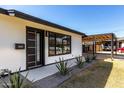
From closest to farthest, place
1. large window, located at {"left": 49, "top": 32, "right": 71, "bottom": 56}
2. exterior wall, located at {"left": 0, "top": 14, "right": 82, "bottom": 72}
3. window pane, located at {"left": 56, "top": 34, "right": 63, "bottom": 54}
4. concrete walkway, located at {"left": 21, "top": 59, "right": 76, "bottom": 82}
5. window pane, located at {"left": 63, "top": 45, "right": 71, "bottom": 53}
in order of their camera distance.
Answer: concrete walkway, located at {"left": 21, "top": 59, "right": 76, "bottom": 82} < exterior wall, located at {"left": 0, "top": 14, "right": 82, "bottom": 72} < large window, located at {"left": 49, "top": 32, "right": 71, "bottom": 56} < window pane, located at {"left": 56, "top": 34, "right": 63, "bottom": 54} < window pane, located at {"left": 63, "top": 45, "right": 71, "bottom": 53}

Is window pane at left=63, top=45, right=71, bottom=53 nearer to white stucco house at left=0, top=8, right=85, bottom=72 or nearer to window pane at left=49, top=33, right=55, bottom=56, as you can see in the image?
white stucco house at left=0, top=8, right=85, bottom=72

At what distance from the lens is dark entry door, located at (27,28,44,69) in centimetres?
844

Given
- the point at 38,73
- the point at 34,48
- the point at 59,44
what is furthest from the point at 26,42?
the point at 59,44

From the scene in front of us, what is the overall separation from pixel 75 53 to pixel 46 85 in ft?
33.5

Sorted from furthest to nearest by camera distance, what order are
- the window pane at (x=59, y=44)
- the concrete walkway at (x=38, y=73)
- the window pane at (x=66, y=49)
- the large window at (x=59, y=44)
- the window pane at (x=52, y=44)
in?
1. the window pane at (x=66, y=49)
2. the window pane at (x=59, y=44)
3. the large window at (x=59, y=44)
4. the window pane at (x=52, y=44)
5. the concrete walkway at (x=38, y=73)

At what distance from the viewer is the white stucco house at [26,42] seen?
6.64m

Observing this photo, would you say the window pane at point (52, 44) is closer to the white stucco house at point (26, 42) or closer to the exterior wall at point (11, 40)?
the white stucco house at point (26, 42)

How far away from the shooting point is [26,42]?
8.04 m

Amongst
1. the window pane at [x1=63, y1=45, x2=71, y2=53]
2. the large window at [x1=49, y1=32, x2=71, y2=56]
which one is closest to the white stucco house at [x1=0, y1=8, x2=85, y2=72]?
the large window at [x1=49, y1=32, x2=71, y2=56]

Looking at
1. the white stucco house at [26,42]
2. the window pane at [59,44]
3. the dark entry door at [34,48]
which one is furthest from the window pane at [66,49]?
the dark entry door at [34,48]

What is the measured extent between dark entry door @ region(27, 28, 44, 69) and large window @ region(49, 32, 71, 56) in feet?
3.60

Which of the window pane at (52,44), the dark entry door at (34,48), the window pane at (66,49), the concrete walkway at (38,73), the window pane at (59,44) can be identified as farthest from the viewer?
the window pane at (66,49)
